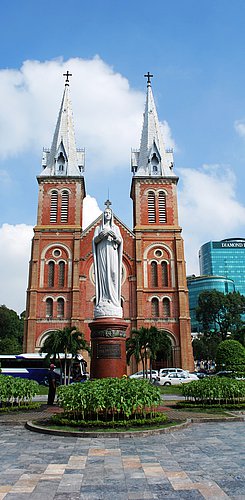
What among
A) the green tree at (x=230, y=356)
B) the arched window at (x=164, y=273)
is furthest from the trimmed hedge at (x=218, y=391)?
the arched window at (x=164, y=273)

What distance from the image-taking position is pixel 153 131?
1780 inches

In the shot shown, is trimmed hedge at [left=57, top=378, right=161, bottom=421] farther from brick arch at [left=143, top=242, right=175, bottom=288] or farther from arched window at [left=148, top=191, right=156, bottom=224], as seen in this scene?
arched window at [left=148, top=191, right=156, bottom=224]

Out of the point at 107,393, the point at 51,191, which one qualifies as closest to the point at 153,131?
the point at 51,191

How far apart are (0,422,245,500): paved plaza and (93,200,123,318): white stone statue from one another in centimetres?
568

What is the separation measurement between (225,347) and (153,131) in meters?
27.5

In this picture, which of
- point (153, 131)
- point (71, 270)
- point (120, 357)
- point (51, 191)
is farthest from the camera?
point (153, 131)

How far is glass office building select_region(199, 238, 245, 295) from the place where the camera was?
11369 centimetres

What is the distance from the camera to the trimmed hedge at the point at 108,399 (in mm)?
8641

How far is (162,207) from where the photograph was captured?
41.4 meters

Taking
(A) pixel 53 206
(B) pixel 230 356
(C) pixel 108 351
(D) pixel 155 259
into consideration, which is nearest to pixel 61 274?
(A) pixel 53 206

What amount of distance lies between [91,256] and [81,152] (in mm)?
13229

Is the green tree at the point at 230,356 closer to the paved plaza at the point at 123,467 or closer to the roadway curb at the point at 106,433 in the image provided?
the roadway curb at the point at 106,433

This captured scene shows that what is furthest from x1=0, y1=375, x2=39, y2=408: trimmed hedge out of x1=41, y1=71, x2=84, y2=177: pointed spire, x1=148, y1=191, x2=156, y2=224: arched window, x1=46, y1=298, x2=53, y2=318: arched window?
x1=41, y1=71, x2=84, y2=177: pointed spire

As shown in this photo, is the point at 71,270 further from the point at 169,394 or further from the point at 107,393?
the point at 107,393
